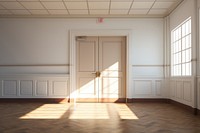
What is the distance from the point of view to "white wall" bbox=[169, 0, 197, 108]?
5527 millimetres

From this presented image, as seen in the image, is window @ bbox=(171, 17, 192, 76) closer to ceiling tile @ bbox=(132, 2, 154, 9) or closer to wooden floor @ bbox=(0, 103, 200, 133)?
ceiling tile @ bbox=(132, 2, 154, 9)

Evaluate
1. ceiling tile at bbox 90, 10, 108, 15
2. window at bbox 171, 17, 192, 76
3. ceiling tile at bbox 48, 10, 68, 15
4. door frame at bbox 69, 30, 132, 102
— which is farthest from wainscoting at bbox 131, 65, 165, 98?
ceiling tile at bbox 48, 10, 68, 15

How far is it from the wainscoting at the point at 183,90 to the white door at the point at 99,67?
1.53m

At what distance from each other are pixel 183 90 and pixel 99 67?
2.67 meters

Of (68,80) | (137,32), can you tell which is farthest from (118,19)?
(68,80)

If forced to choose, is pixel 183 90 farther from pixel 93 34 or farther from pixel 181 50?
pixel 93 34

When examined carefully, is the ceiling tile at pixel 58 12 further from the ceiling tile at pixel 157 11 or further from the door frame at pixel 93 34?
the ceiling tile at pixel 157 11

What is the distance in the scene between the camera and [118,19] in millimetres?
7848

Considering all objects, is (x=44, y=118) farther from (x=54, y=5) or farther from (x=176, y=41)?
(x=176, y=41)

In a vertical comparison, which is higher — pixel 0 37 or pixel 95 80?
pixel 0 37

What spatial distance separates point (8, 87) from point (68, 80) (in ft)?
6.05

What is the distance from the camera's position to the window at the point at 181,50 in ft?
19.9

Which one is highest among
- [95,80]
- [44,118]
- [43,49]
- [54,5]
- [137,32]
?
[54,5]

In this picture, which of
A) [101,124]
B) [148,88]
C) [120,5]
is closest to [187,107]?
[148,88]
